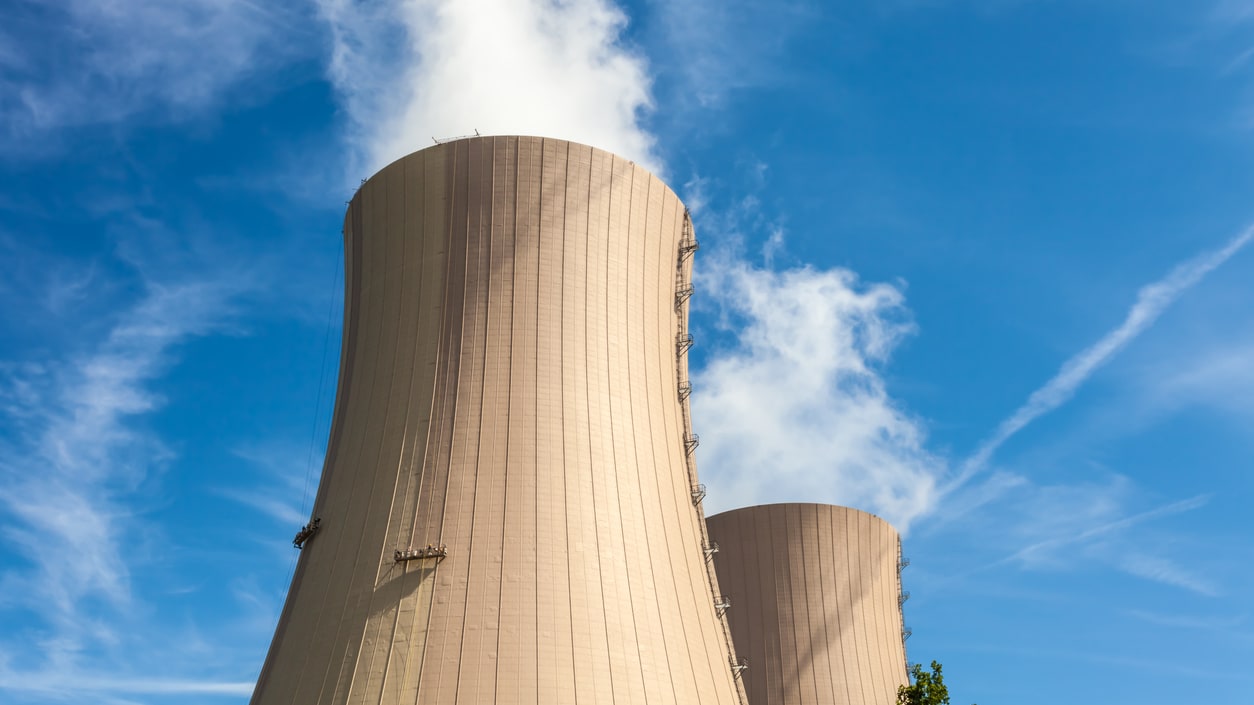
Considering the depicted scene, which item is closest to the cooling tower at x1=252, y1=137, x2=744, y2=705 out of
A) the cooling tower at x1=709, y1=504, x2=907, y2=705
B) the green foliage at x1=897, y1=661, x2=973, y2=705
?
the green foliage at x1=897, y1=661, x2=973, y2=705

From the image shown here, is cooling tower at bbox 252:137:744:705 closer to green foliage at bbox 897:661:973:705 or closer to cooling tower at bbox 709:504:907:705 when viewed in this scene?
green foliage at bbox 897:661:973:705

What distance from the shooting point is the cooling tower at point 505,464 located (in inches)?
488

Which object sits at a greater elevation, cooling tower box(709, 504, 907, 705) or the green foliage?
cooling tower box(709, 504, 907, 705)

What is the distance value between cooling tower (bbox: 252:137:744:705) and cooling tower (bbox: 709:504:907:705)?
9.19 meters

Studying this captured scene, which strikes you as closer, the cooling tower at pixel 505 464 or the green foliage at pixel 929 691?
the cooling tower at pixel 505 464

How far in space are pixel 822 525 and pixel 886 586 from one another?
7.94ft

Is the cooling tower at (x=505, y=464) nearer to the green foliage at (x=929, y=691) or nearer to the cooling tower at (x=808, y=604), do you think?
the green foliage at (x=929, y=691)

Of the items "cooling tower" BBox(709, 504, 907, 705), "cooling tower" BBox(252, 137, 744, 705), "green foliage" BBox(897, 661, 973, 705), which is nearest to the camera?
"cooling tower" BBox(252, 137, 744, 705)

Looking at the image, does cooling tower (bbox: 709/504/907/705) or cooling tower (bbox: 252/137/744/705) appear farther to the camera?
cooling tower (bbox: 709/504/907/705)

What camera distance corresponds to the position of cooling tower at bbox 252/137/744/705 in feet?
40.7

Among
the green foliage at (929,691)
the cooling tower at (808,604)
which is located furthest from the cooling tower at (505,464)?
the cooling tower at (808,604)

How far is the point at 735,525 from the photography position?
24859mm

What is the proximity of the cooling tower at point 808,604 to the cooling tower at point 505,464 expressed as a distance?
362 inches

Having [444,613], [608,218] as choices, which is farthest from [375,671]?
[608,218]
